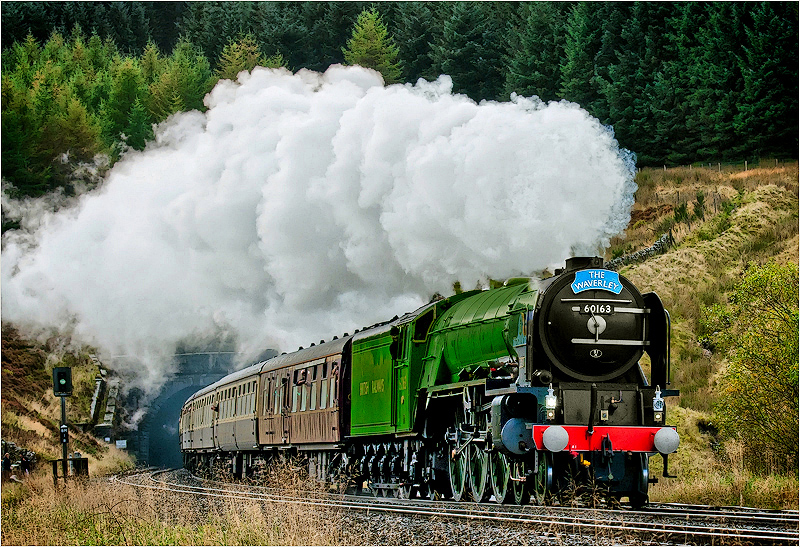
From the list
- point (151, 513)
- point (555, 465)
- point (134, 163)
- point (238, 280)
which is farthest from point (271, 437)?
point (134, 163)

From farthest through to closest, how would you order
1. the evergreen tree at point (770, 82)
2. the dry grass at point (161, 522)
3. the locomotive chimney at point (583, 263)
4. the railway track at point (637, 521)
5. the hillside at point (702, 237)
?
the evergreen tree at point (770, 82) < the hillside at point (702, 237) < the locomotive chimney at point (583, 263) < the dry grass at point (161, 522) < the railway track at point (637, 521)

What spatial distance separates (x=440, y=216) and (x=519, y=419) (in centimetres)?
1067

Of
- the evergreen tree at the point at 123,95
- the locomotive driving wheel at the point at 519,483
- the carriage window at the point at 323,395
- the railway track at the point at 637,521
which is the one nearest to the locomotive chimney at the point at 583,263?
the locomotive driving wheel at the point at 519,483

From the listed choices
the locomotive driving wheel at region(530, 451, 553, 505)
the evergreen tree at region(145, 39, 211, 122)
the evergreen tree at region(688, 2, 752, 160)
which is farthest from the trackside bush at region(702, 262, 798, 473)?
the evergreen tree at region(145, 39, 211, 122)

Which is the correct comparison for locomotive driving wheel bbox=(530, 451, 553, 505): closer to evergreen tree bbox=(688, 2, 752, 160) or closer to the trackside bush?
the trackside bush

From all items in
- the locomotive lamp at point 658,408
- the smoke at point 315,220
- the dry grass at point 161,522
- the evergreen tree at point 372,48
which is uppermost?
the evergreen tree at point 372,48

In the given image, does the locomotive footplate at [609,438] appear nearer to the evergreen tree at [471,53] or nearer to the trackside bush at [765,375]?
the trackside bush at [765,375]

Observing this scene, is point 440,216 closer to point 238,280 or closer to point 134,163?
point 238,280

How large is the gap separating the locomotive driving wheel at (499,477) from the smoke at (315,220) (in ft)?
23.6

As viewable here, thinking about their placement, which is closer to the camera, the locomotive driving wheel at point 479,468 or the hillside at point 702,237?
the locomotive driving wheel at point 479,468

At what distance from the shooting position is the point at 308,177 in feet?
92.3

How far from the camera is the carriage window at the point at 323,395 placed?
66.2 ft

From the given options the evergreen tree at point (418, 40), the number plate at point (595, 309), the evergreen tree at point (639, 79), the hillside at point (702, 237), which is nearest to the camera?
the number plate at point (595, 309)

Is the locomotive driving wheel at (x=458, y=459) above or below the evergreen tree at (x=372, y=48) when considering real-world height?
below
